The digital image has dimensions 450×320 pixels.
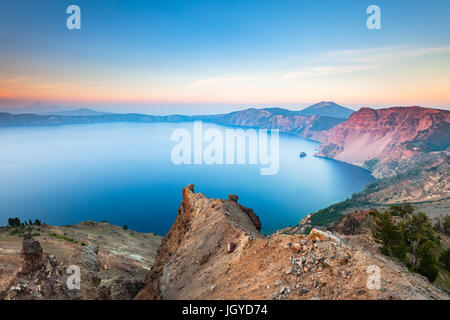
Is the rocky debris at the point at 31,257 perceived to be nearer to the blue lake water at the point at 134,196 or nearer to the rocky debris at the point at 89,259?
the rocky debris at the point at 89,259

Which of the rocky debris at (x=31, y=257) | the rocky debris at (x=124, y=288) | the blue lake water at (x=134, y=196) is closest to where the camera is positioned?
the rocky debris at (x=31, y=257)

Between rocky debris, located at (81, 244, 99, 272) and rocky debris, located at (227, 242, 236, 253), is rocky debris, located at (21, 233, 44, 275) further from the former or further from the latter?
rocky debris, located at (227, 242, 236, 253)

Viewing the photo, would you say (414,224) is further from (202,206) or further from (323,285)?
(323,285)

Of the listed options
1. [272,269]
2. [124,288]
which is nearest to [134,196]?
[124,288]

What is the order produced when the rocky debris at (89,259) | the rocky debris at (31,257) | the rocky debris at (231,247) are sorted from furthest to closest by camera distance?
1. the rocky debris at (89,259)
2. the rocky debris at (231,247)
3. the rocky debris at (31,257)

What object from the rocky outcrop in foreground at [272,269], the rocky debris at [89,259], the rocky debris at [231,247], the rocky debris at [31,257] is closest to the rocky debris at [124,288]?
the rocky outcrop in foreground at [272,269]
